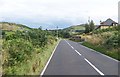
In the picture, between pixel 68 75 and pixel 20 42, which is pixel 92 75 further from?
pixel 20 42

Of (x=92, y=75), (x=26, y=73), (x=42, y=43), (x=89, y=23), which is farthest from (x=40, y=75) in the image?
(x=89, y=23)

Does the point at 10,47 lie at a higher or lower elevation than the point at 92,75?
higher

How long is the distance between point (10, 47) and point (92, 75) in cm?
493

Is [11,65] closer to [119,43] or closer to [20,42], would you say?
[20,42]

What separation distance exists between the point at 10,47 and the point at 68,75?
4.01m

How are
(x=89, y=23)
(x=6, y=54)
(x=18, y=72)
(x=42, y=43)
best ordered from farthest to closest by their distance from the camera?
(x=89, y=23) → (x=42, y=43) → (x=6, y=54) → (x=18, y=72)

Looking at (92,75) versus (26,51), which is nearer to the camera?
(92,75)

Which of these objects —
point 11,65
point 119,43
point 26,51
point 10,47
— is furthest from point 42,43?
point 11,65

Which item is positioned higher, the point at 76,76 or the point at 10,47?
the point at 10,47

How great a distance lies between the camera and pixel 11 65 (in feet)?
44.8

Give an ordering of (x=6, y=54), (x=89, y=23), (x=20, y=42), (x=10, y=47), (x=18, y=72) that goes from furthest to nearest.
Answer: (x=89, y=23) → (x=20, y=42) → (x=10, y=47) → (x=6, y=54) → (x=18, y=72)

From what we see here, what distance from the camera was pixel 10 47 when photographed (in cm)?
1569

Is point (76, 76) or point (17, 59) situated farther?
point (17, 59)

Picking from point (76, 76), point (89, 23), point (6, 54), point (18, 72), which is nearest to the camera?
point (18, 72)
